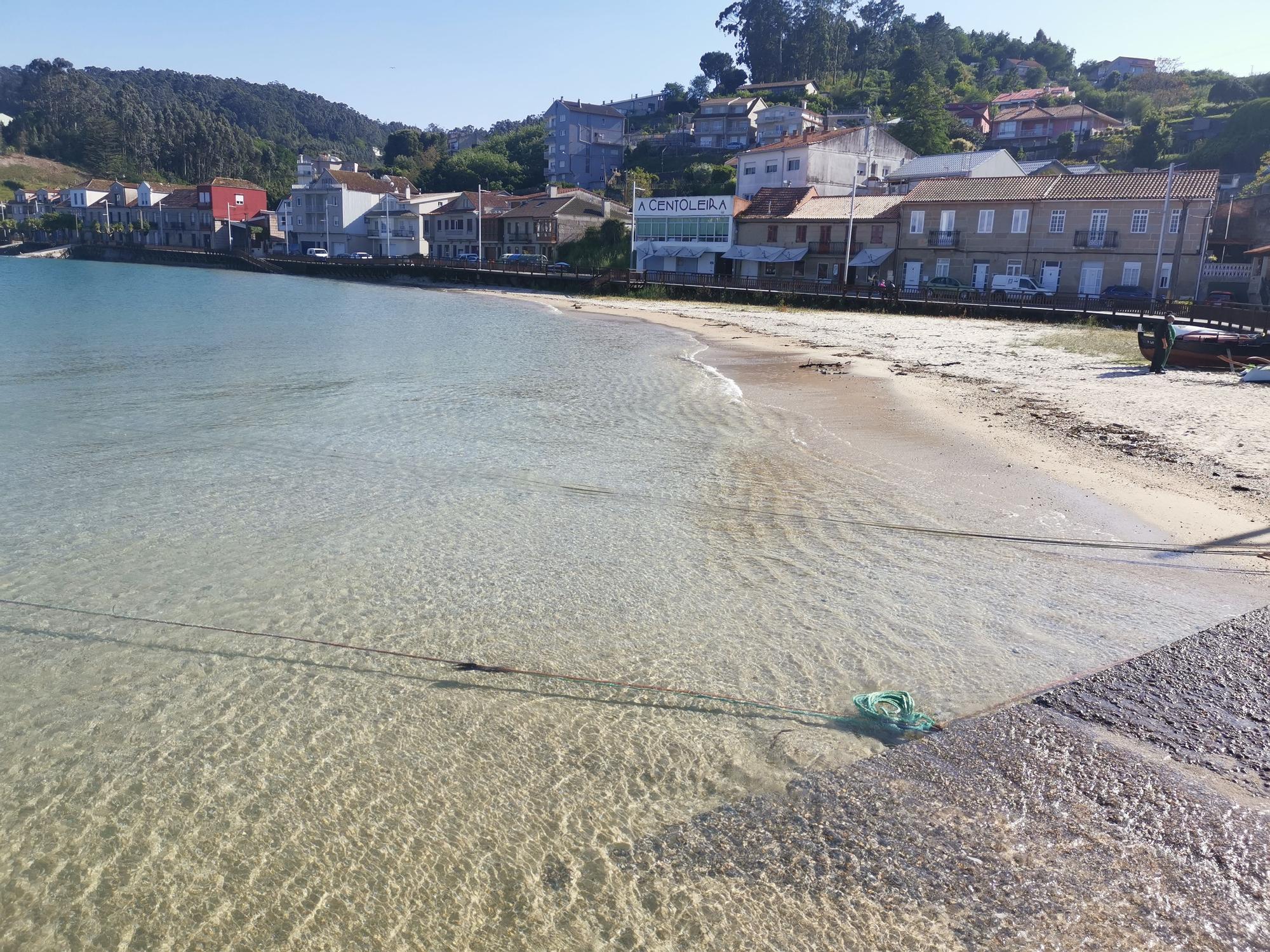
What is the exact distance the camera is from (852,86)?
122m

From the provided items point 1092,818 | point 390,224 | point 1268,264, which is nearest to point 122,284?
point 390,224

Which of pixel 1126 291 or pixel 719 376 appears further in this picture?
pixel 1126 291

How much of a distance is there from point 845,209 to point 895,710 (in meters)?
55.0

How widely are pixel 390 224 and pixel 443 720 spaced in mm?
A: 100629

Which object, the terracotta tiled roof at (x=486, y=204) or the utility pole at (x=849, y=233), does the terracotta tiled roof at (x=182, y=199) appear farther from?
the utility pole at (x=849, y=233)

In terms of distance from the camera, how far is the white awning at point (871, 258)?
5338 centimetres

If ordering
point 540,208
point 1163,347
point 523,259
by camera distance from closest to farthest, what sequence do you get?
point 1163,347 < point 540,208 < point 523,259

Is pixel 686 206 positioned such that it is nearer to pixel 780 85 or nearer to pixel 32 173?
pixel 780 85

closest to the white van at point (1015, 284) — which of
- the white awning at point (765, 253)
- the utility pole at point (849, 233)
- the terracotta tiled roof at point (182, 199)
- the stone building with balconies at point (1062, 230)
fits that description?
the stone building with balconies at point (1062, 230)

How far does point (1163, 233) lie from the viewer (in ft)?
138

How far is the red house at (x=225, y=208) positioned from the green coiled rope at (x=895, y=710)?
12538cm

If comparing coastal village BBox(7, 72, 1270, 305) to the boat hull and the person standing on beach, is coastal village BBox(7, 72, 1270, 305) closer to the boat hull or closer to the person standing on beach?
the boat hull

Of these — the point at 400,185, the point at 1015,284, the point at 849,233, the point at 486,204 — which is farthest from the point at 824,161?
the point at 400,185

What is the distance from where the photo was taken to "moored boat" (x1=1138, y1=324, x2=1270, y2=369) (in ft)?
70.9
